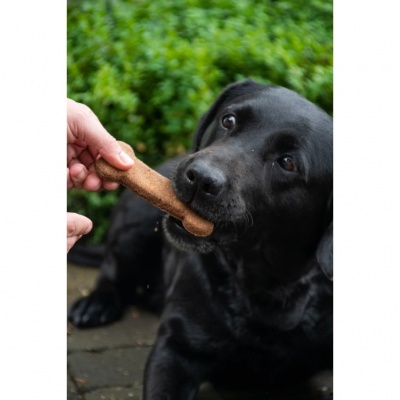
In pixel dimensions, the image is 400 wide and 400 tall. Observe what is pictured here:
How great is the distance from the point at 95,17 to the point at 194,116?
0.77 metres

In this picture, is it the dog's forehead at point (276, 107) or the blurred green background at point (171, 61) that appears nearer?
the dog's forehead at point (276, 107)

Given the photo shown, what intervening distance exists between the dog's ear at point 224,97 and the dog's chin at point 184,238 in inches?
20.2

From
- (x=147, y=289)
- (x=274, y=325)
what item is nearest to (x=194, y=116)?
(x=147, y=289)

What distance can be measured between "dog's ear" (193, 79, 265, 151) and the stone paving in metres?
0.87

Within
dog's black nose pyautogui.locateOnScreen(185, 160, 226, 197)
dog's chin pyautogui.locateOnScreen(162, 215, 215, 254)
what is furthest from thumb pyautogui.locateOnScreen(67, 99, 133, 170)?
dog's chin pyautogui.locateOnScreen(162, 215, 215, 254)

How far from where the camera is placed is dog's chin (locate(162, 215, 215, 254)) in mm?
2529

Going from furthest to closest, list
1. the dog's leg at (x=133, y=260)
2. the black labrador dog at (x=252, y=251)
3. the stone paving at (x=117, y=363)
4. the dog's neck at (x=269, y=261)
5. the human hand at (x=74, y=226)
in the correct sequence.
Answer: the dog's leg at (x=133, y=260), the stone paving at (x=117, y=363), the dog's neck at (x=269, y=261), the black labrador dog at (x=252, y=251), the human hand at (x=74, y=226)

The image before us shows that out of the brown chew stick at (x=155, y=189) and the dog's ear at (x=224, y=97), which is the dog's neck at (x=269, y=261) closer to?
the brown chew stick at (x=155, y=189)

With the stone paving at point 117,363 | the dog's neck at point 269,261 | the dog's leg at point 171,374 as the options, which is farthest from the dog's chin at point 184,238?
the stone paving at point 117,363

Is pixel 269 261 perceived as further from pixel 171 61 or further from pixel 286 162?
pixel 171 61

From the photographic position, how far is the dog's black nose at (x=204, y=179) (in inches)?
92.0

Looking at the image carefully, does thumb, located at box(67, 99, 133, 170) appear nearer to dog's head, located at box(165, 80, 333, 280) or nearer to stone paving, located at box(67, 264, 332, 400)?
dog's head, located at box(165, 80, 333, 280)

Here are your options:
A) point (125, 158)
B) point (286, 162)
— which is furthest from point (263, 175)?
point (125, 158)

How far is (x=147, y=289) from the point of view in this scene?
3.70 meters
